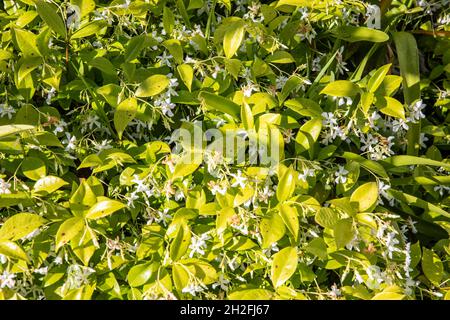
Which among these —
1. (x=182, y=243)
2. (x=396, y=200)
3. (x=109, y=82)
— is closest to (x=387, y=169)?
(x=396, y=200)

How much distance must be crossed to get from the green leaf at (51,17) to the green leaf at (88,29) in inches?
1.7

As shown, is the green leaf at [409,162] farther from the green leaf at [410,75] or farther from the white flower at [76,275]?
the white flower at [76,275]

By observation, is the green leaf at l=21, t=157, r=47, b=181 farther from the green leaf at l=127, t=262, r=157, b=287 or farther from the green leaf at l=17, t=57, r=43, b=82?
the green leaf at l=127, t=262, r=157, b=287

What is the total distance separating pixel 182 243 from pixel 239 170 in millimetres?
213

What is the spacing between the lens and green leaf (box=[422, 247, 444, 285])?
133 centimetres

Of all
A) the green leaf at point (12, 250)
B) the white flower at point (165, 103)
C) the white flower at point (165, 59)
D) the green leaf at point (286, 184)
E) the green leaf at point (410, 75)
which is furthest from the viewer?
the green leaf at point (410, 75)

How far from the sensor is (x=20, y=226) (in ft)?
3.66

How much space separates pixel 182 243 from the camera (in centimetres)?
118

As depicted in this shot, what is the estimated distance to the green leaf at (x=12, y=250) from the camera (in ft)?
3.59

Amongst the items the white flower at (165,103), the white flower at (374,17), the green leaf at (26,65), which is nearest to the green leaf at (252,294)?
the white flower at (165,103)

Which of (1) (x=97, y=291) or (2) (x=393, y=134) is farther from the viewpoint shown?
(2) (x=393, y=134)

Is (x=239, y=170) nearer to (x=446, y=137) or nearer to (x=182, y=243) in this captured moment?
(x=182, y=243)

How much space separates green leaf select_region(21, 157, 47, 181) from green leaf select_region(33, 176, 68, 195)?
0.10ft

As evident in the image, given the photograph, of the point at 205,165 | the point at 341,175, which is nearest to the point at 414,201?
the point at 341,175
